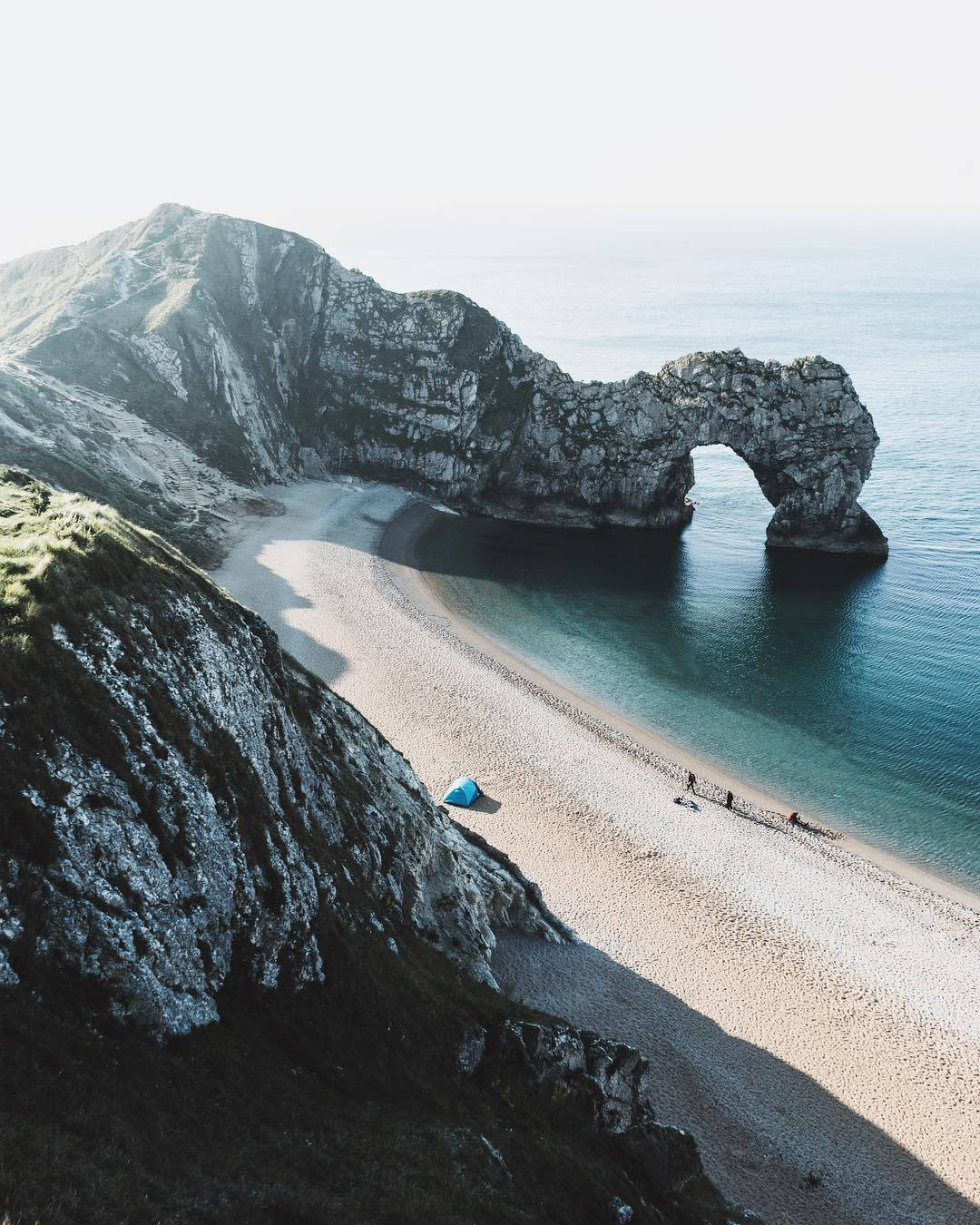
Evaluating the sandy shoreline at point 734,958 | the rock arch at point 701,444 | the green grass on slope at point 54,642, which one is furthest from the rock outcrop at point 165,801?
the rock arch at point 701,444

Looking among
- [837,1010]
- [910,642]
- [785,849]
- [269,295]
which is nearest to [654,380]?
[910,642]

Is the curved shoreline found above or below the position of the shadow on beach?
above

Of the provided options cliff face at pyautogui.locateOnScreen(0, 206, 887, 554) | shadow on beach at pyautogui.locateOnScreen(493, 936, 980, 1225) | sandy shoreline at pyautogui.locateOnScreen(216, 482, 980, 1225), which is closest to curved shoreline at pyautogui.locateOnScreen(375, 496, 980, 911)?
sandy shoreline at pyautogui.locateOnScreen(216, 482, 980, 1225)

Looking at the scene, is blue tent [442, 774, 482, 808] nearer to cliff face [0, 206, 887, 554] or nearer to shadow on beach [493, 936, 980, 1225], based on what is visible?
shadow on beach [493, 936, 980, 1225]

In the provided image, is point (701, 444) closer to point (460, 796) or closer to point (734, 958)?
point (460, 796)

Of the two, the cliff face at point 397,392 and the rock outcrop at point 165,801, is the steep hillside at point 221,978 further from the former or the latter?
the cliff face at point 397,392

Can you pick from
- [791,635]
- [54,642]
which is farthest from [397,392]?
[54,642]
